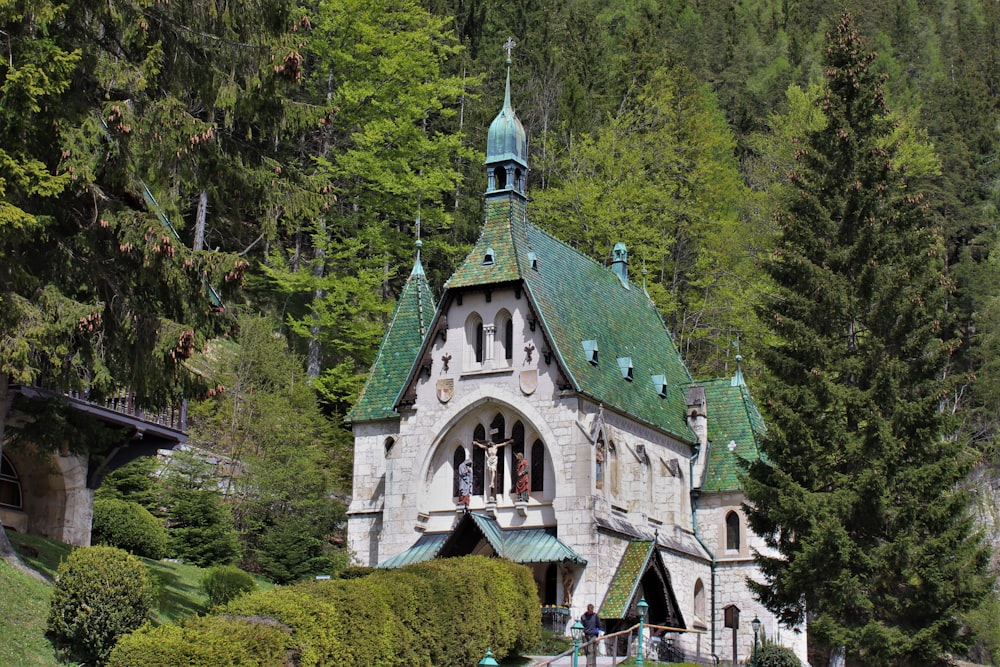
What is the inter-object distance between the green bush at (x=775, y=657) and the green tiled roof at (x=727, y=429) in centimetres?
585

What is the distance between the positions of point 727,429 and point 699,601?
525 cm

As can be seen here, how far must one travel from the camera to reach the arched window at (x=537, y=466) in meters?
33.2

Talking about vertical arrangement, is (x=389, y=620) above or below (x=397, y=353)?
below

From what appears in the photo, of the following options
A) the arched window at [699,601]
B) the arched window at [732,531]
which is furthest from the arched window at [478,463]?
the arched window at [732,531]

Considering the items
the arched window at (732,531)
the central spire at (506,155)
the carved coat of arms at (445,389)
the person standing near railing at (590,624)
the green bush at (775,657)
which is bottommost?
the green bush at (775,657)

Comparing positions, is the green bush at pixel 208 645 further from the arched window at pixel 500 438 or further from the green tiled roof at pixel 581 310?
the arched window at pixel 500 438

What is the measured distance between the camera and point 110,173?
1991cm

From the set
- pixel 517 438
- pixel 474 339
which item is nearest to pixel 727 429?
pixel 517 438

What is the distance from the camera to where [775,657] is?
3262 centimetres

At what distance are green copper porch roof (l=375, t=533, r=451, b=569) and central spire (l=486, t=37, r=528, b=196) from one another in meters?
9.13

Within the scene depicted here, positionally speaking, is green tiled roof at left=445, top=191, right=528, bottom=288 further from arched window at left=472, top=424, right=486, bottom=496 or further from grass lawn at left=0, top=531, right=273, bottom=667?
grass lawn at left=0, top=531, right=273, bottom=667

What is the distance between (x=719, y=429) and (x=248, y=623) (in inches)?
964

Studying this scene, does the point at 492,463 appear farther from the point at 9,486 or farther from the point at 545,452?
the point at 9,486

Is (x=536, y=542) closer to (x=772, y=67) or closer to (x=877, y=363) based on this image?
(x=877, y=363)
